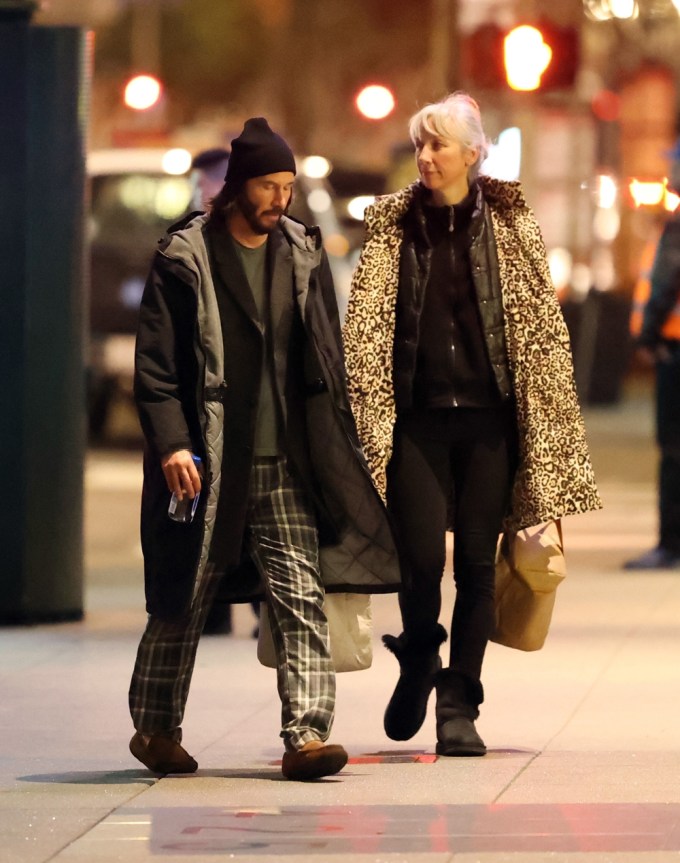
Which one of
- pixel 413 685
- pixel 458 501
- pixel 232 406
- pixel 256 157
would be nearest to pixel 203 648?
pixel 413 685

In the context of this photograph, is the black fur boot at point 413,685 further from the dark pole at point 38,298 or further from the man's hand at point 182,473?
the dark pole at point 38,298

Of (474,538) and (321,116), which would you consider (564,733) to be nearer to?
(474,538)

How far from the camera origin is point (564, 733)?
7.18 metres

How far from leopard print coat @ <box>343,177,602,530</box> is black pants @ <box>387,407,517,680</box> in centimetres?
6

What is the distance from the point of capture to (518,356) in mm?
6539

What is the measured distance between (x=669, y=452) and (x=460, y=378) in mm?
5234

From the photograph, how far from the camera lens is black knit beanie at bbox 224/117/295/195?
6.20 m

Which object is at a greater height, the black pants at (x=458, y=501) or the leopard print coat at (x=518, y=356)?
the leopard print coat at (x=518, y=356)

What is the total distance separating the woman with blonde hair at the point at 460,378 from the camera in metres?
6.54

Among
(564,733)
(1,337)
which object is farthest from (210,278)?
(1,337)

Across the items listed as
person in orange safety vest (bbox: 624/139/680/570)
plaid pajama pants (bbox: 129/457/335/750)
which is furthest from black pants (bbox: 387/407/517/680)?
person in orange safety vest (bbox: 624/139/680/570)

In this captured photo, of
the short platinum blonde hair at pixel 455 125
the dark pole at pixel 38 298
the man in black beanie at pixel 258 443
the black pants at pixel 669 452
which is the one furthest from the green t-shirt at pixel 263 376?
the black pants at pixel 669 452

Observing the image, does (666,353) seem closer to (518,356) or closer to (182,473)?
(518,356)

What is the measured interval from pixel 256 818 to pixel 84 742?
1326mm
